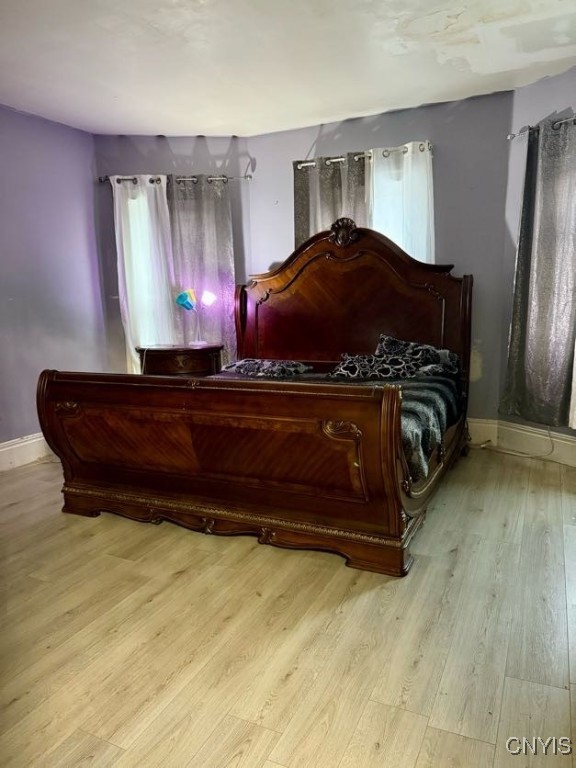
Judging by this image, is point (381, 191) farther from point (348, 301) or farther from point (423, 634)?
point (423, 634)

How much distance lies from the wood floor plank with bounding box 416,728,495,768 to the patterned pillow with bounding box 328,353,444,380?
2173 mm

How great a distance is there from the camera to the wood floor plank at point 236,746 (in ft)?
4.39

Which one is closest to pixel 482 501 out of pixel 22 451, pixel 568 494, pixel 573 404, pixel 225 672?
pixel 568 494

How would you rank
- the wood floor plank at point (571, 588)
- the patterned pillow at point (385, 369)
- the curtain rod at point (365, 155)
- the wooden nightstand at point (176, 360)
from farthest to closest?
the wooden nightstand at point (176, 360)
the curtain rod at point (365, 155)
the patterned pillow at point (385, 369)
the wood floor plank at point (571, 588)

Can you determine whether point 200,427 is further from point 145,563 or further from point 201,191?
point 201,191

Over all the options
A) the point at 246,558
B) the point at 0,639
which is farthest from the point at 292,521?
the point at 0,639

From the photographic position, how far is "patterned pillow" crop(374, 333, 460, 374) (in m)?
3.46

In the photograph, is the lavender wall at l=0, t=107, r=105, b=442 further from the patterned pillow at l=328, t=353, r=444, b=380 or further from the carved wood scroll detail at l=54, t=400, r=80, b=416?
the patterned pillow at l=328, t=353, r=444, b=380

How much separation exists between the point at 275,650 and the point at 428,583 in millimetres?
736

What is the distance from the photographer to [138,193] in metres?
4.41

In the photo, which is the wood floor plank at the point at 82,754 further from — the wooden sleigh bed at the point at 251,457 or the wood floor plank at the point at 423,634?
the wooden sleigh bed at the point at 251,457

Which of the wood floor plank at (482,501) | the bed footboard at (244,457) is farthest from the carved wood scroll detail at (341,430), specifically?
the wood floor plank at (482,501)

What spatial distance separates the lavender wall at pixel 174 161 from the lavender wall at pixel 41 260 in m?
0.12

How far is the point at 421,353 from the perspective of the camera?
3.47 meters
